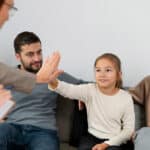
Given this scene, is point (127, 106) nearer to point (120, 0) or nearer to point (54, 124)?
point (54, 124)

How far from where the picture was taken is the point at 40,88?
2.53 meters

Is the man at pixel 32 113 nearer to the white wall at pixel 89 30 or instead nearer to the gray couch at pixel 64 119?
the gray couch at pixel 64 119

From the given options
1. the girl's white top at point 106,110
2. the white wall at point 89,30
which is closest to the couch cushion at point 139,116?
the girl's white top at point 106,110

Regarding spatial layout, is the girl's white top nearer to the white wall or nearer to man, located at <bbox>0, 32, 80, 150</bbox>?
man, located at <bbox>0, 32, 80, 150</bbox>

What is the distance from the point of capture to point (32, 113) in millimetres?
2465

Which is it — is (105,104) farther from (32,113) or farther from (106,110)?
(32,113)

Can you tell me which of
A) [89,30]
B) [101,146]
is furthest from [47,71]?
[89,30]

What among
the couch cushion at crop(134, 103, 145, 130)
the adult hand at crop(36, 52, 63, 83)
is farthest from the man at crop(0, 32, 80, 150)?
the adult hand at crop(36, 52, 63, 83)

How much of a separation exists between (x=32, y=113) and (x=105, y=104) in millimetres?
506

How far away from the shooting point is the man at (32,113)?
7.60ft

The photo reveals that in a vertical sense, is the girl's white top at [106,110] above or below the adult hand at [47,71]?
below

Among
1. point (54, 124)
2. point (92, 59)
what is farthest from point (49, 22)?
point (54, 124)

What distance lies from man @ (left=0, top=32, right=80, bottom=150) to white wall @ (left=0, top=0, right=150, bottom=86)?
10.7 inches

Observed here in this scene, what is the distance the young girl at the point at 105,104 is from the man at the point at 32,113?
8.0 inches
